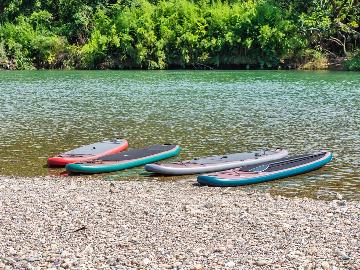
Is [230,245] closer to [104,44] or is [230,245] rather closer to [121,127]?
[121,127]

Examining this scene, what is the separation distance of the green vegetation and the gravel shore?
4663 centimetres

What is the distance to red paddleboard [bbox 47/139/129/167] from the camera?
17453mm

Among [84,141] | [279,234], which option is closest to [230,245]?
[279,234]

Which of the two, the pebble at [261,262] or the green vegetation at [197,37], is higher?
the green vegetation at [197,37]

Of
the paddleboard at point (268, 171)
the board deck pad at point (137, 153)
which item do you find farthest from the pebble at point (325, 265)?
the board deck pad at point (137, 153)

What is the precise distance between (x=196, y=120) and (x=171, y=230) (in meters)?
15.6

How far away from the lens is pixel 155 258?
9.22 meters

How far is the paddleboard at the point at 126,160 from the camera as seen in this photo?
16.7m

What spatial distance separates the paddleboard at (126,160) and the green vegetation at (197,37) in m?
41.6

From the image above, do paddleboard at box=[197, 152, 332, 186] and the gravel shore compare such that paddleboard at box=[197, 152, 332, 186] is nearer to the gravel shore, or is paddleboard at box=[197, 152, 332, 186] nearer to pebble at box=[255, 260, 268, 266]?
the gravel shore

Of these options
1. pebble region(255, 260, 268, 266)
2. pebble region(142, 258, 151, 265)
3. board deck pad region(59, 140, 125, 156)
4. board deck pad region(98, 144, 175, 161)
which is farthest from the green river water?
pebble region(142, 258, 151, 265)

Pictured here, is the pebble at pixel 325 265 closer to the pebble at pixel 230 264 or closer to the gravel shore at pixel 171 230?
the gravel shore at pixel 171 230

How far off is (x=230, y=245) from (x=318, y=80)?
123ft

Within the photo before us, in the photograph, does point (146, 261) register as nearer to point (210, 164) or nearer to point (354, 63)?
point (210, 164)
